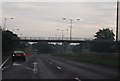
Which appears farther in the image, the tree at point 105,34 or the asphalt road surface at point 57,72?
the tree at point 105,34

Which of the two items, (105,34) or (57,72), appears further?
(105,34)

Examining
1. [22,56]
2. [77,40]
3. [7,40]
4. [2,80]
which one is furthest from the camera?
[77,40]

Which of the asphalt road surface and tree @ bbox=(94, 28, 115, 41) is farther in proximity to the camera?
tree @ bbox=(94, 28, 115, 41)

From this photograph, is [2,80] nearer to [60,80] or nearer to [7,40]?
A: [60,80]

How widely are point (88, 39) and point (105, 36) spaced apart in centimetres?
5553

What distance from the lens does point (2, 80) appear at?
15125 millimetres

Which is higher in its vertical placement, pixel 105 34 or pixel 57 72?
pixel 105 34

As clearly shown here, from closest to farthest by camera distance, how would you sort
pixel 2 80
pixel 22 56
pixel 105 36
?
1. pixel 2 80
2. pixel 22 56
3. pixel 105 36

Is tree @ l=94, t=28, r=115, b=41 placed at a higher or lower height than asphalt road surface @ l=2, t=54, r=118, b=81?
higher

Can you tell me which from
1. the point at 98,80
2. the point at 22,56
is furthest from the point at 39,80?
the point at 22,56

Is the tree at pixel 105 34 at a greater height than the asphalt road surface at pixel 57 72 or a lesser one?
greater

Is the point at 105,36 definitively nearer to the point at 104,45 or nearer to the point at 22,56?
the point at 104,45

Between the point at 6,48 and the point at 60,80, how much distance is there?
56.2 meters

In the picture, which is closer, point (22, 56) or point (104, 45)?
point (22, 56)
